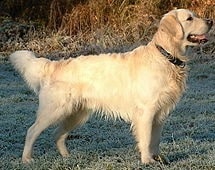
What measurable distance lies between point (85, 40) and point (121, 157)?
10188 mm

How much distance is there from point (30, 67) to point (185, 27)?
5.86ft

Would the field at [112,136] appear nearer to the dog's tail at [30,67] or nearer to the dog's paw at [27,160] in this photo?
the dog's paw at [27,160]

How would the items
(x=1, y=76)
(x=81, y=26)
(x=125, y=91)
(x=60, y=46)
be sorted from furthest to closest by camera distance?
(x=81, y=26)
(x=60, y=46)
(x=1, y=76)
(x=125, y=91)

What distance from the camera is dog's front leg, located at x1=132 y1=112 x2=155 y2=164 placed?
571 centimetres

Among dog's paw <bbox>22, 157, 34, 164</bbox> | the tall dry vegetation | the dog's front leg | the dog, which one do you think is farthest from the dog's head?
the tall dry vegetation

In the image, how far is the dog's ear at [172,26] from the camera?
5.84 metres

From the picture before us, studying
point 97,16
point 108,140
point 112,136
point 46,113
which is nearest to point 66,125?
point 46,113

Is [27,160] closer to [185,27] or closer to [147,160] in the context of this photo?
[147,160]

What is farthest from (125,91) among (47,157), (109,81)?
(47,157)

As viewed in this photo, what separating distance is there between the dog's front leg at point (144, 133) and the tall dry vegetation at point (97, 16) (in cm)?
940

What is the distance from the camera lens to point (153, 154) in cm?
587

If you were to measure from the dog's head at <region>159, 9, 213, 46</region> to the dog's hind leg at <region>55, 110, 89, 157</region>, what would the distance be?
136 cm

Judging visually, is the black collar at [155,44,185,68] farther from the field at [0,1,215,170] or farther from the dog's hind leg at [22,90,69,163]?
the dog's hind leg at [22,90,69,163]

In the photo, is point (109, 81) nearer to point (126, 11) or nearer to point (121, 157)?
point (121, 157)
